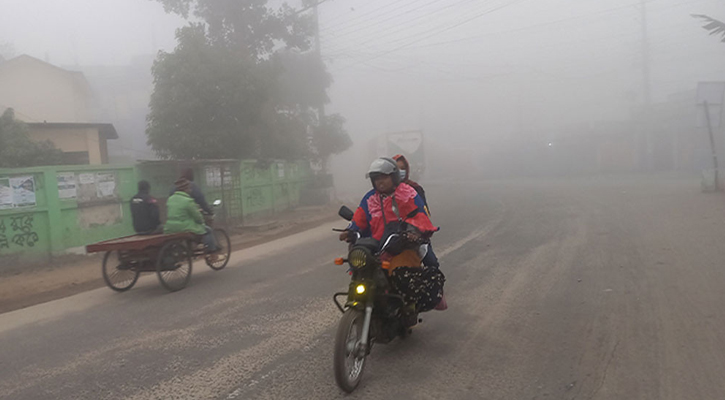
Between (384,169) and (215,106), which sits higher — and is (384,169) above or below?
below

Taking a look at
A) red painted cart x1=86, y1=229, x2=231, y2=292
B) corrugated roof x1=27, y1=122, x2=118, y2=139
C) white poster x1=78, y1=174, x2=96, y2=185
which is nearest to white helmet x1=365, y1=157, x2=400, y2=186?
red painted cart x1=86, y1=229, x2=231, y2=292

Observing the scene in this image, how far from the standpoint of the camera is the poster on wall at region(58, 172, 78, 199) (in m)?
11.5

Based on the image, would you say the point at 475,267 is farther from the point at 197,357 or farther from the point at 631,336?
the point at 197,357

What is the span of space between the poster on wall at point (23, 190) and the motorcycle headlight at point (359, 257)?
29.9ft

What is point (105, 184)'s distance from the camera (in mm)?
12586

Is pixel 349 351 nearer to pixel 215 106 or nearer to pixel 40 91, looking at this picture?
pixel 215 106

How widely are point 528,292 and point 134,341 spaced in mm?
4379

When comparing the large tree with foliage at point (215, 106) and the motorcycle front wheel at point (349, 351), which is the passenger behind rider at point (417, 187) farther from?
the large tree with foliage at point (215, 106)

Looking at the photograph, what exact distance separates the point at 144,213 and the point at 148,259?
1.17 m

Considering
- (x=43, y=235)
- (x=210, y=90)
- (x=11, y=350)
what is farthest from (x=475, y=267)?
(x=210, y=90)

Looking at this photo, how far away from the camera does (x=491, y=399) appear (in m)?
3.88

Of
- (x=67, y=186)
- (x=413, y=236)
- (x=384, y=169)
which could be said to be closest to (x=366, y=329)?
(x=413, y=236)

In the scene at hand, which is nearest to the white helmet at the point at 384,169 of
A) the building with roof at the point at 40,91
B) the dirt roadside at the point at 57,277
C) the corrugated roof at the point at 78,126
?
the dirt roadside at the point at 57,277

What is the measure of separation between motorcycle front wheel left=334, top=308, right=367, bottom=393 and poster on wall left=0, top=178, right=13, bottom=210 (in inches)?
357
